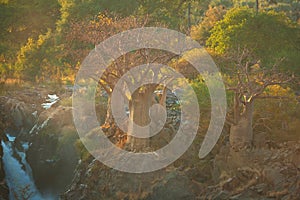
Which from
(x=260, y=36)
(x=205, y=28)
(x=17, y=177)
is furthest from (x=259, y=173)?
(x=205, y=28)

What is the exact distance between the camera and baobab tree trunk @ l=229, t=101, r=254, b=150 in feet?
61.4

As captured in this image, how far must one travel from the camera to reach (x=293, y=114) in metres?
22.1

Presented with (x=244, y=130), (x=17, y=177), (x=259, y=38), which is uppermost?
(x=259, y=38)

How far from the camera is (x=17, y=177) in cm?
2525

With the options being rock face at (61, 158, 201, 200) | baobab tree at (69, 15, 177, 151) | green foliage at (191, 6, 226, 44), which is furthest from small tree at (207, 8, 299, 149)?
rock face at (61, 158, 201, 200)

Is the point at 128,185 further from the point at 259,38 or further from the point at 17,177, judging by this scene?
the point at 259,38

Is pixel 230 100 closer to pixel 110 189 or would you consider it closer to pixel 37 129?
pixel 110 189

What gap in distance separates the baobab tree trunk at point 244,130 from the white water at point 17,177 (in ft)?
36.0

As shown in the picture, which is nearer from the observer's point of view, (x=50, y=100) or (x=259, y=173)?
(x=259, y=173)

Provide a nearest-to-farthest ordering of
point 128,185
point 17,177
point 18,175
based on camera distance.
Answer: point 128,185
point 17,177
point 18,175

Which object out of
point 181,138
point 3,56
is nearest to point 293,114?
point 181,138

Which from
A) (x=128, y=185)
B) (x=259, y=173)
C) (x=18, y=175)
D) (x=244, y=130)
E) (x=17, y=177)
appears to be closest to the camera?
(x=259, y=173)

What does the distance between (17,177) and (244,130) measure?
545 inches

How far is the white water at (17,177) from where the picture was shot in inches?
925
